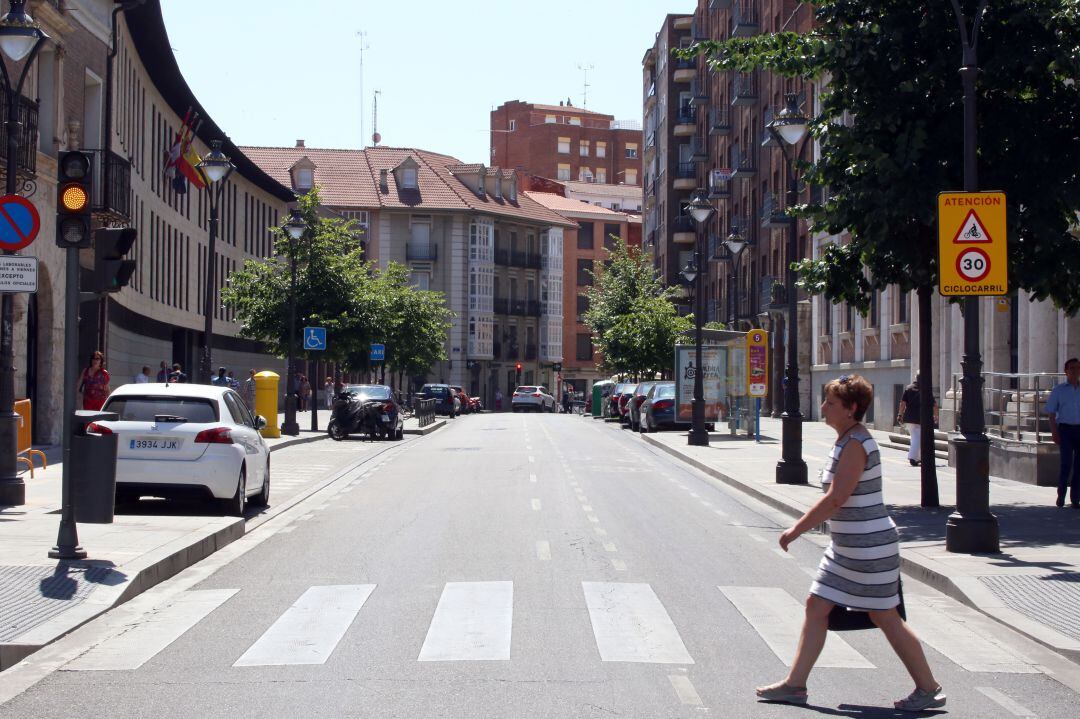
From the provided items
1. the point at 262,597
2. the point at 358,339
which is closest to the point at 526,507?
the point at 262,597

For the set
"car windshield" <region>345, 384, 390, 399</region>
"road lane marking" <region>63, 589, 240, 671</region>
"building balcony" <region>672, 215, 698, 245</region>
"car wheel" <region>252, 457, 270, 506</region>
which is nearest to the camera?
"road lane marking" <region>63, 589, 240, 671</region>

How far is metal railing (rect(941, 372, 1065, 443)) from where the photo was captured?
21.3 meters

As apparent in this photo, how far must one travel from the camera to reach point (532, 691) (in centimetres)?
707

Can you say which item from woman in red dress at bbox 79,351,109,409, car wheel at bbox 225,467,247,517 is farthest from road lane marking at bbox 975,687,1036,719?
woman in red dress at bbox 79,351,109,409

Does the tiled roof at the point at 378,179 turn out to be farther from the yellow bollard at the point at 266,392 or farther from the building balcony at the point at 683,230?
the yellow bollard at the point at 266,392

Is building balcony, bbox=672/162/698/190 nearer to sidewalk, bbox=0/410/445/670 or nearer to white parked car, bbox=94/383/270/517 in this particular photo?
sidewalk, bbox=0/410/445/670

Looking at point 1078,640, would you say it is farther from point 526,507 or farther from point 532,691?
point 526,507

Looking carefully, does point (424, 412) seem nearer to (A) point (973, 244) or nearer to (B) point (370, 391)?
(B) point (370, 391)

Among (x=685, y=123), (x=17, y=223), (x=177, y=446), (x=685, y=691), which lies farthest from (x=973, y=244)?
(x=685, y=123)

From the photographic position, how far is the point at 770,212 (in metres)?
62.6

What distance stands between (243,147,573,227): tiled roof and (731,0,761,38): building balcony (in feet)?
90.9

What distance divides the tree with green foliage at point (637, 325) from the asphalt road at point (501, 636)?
47.0 m

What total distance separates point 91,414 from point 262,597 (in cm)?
276

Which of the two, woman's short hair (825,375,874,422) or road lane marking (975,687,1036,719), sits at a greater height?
woman's short hair (825,375,874,422)
